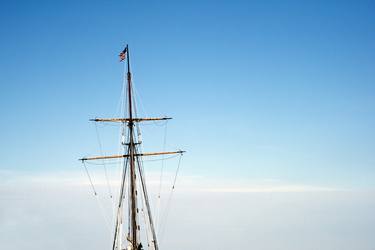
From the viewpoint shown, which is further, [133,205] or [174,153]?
[174,153]

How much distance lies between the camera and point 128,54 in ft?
177

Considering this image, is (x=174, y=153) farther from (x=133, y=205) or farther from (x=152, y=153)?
(x=133, y=205)

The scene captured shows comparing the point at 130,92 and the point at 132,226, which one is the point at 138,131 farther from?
the point at 132,226

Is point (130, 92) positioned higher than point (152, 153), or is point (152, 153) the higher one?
point (130, 92)

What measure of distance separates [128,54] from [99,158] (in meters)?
A: 12.7

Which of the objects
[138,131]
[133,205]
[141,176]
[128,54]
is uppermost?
[128,54]

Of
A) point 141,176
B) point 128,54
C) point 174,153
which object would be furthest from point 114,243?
point 128,54

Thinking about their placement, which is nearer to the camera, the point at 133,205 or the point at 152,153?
the point at 133,205

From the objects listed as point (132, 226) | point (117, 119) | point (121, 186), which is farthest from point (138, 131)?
point (132, 226)

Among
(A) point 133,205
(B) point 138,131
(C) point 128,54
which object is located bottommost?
(A) point 133,205

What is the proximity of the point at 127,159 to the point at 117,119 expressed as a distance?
4.96 meters

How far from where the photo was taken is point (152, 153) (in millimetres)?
55469

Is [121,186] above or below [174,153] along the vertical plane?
below

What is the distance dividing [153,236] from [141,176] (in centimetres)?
722
